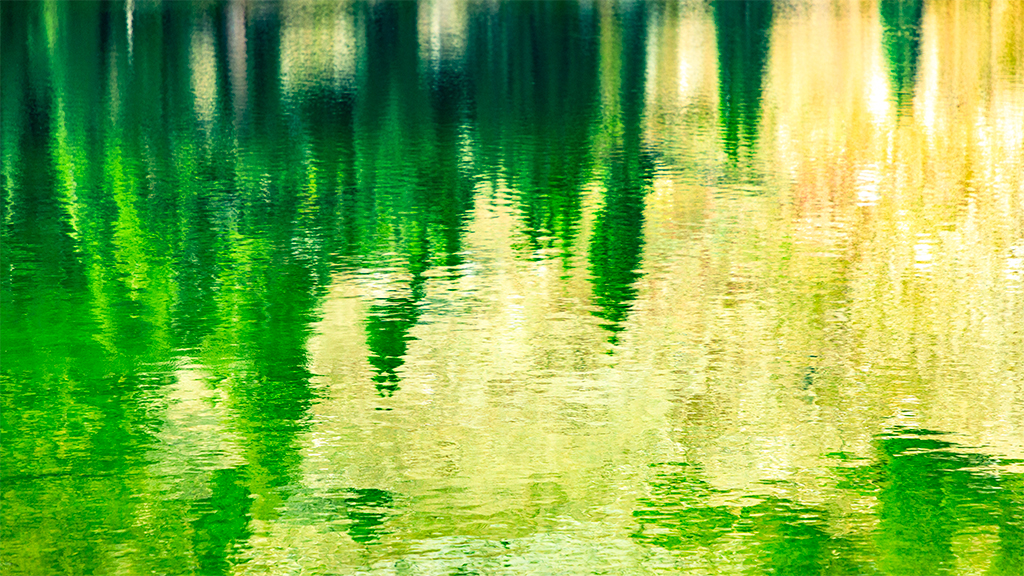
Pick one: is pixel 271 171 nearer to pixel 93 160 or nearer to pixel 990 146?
pixel 93 160

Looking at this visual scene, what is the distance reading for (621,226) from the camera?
409 inches

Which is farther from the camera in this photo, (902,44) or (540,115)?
(902,44)

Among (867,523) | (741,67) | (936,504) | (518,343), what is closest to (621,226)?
(518,343)

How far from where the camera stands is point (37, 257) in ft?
31.8

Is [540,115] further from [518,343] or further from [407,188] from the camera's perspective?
[518,343]

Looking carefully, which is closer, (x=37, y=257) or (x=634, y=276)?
(x=634, y=276)

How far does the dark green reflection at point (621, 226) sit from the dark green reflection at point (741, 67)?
42.4 inches

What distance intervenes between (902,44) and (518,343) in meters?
22.1

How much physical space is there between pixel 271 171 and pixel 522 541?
909 centimetres

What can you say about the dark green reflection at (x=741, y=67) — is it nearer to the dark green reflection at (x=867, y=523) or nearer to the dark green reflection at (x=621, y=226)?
the dark green reflection at (x=621, y=226)

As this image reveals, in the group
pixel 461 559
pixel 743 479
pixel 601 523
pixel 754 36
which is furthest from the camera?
pixel 754 36

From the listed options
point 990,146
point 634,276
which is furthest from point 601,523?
point 990,146

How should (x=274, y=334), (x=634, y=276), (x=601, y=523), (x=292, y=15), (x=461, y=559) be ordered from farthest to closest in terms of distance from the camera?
(x=292, y=15) < (x=634, y=276) < (x=274, y=334) < (x=601, y=523) < (x=461, y=559)

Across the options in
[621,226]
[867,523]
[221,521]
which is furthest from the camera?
[621,226]
